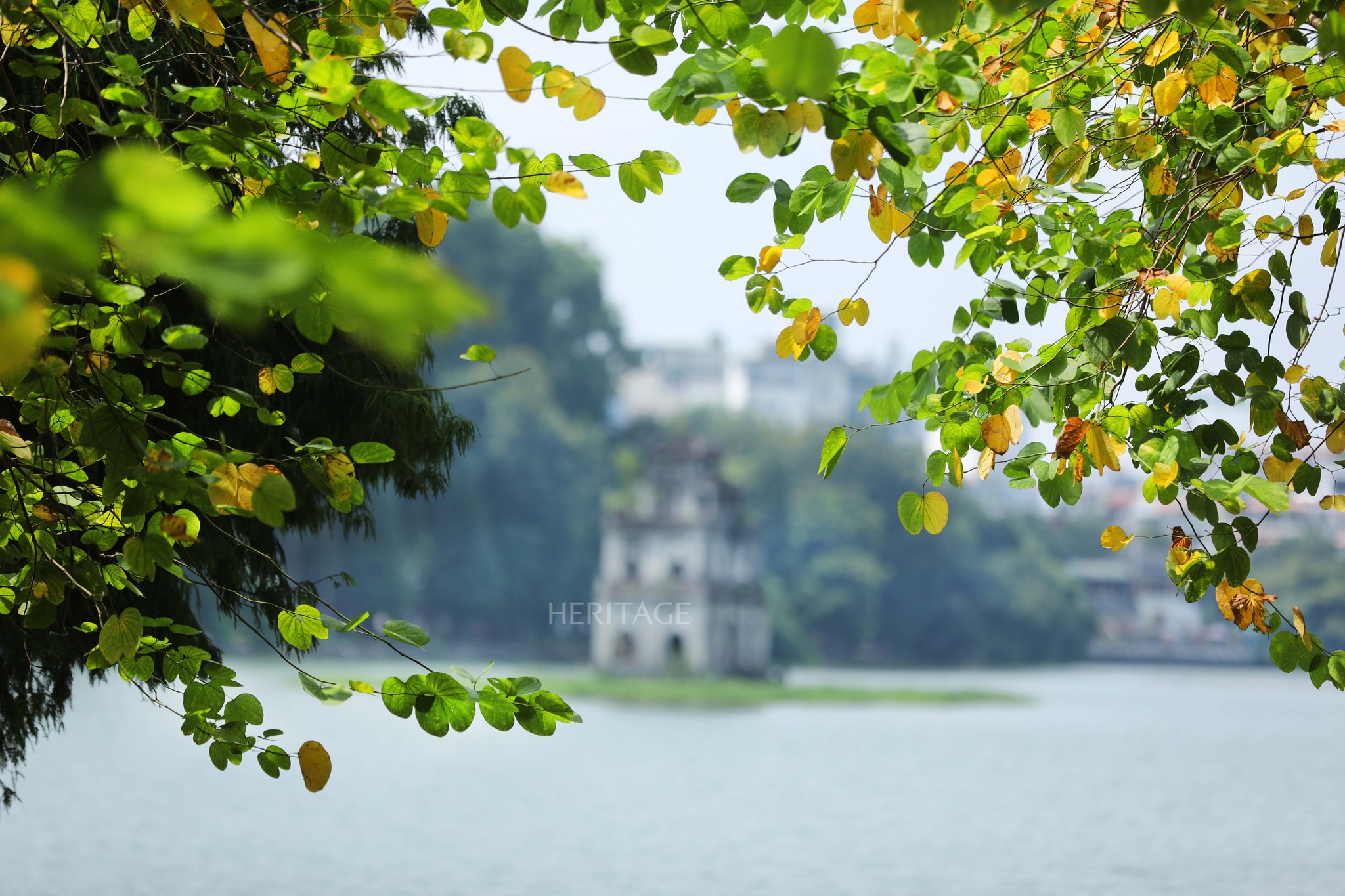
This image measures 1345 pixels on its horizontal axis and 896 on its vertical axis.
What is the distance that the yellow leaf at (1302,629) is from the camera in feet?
5.57

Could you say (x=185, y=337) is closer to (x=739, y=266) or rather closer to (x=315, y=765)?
(x=315, y=765)

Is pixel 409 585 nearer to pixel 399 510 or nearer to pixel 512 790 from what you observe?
pixel 399 510

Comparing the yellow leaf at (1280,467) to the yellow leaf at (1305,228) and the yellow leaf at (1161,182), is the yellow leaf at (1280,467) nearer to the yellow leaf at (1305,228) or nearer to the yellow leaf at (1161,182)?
the yellow leaf at (1305,228)

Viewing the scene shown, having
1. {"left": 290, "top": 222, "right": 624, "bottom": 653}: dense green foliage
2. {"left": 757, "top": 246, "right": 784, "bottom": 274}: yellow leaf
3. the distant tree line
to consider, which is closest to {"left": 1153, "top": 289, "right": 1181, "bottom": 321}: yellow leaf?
{"left": 757, "top": 246, "right": 784, "bottom": 274}: yellow leaf

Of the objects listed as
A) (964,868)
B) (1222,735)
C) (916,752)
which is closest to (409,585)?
(916,752)

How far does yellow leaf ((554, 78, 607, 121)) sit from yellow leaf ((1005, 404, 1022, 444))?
745 millimetres

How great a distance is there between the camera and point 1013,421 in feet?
5.85

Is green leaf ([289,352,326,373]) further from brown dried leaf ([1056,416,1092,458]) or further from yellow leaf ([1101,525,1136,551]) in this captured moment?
yellow leaf ([1101,525,1136,551])

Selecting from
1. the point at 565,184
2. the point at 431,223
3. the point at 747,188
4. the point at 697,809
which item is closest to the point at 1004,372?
the point at 747,188

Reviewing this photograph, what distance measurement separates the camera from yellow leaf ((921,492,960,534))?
1.67m

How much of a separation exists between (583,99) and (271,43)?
36 centimetres

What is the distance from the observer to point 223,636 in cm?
2544

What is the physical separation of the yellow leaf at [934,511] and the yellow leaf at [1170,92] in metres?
0.67

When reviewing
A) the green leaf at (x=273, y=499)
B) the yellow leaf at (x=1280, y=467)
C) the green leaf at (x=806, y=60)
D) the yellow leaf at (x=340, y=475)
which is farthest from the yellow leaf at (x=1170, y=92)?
the green leaf at (x=273, y=499)
